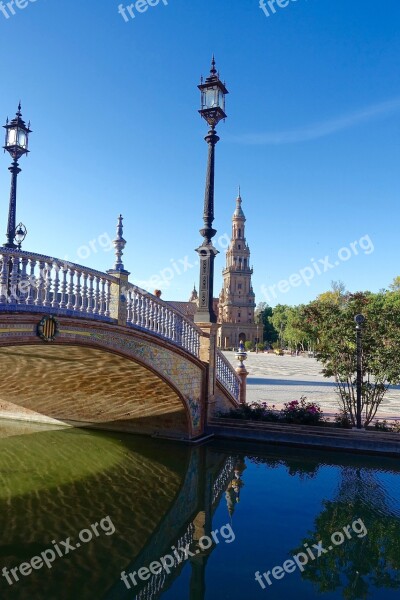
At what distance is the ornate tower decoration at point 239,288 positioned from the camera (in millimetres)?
97500

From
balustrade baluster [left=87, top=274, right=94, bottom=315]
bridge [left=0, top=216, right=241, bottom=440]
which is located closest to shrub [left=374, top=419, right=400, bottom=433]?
bridge [left=0, top=216, right=241, bottom=440]

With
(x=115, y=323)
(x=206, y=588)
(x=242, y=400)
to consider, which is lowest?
(x=206, y=588)

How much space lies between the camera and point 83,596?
588 centimetres

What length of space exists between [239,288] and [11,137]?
88.6m

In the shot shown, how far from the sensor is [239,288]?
9931 centimetres

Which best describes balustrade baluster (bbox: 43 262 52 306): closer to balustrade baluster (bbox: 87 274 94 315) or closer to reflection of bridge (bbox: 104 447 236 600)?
balustrade baluster (bbox: 87 274 94 315)

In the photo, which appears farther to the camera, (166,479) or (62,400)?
(62,400)

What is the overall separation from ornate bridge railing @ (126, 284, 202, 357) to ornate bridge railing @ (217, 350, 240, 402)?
1.36 metres

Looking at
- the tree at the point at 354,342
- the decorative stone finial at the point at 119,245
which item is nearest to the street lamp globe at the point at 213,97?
the decorative stone finial at the point at 119,245

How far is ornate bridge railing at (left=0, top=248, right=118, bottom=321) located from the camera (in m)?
7.03

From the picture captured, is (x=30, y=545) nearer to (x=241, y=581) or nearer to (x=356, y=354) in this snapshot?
(x=241, y=581)

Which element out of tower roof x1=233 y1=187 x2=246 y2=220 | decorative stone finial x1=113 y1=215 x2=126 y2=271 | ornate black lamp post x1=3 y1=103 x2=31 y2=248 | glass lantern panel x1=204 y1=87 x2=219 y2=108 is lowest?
decorative stone finial x1=113 y1=215 x2=126 y2=271

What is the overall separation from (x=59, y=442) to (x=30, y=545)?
6578mm

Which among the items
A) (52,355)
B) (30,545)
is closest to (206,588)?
(30,545)
